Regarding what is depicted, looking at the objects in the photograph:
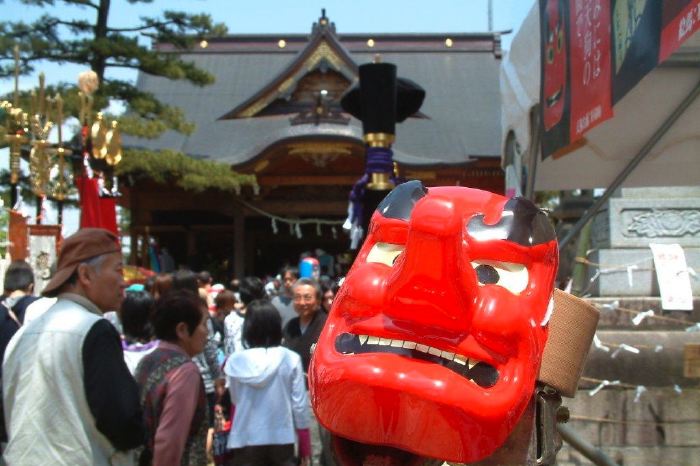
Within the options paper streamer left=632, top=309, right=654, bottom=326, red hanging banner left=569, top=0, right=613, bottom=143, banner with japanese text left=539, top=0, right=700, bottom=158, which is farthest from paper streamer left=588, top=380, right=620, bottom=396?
red hanging banner left=569, top=0, right=613, bottom=143

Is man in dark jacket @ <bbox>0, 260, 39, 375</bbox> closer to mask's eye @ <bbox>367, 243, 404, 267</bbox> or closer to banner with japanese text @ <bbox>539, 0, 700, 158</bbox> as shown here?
mask's eye @ <bbox>367, 243, 404, 267</bbox>

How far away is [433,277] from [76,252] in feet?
4.66

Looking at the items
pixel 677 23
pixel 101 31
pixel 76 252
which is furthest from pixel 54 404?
pixel 101 31

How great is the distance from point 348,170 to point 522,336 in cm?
1332

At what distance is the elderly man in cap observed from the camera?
7.70ft

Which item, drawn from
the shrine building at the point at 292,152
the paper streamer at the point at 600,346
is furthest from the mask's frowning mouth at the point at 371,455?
the shrine building at the point at 292,152

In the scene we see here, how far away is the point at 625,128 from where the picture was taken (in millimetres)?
3443

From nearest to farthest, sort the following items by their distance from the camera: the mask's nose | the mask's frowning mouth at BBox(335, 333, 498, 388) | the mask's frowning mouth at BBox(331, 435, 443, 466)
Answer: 1. the mask's nose
2. the mask's frowning mouth at BBox(335, 333, 498, 388)
3. the mask's frowning mouth at BBox(331, 435, 443, 466)

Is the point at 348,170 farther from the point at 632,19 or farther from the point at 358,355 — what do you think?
the point at 358,355

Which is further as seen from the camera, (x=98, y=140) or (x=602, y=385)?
(x=98, y=140)

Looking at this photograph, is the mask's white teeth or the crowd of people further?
the crowd of people

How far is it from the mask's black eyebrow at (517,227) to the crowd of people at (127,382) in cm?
118

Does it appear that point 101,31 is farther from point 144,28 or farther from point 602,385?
point 602,385

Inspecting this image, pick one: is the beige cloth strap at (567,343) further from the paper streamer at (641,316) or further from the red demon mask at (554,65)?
the paper streamer at (641,316)
